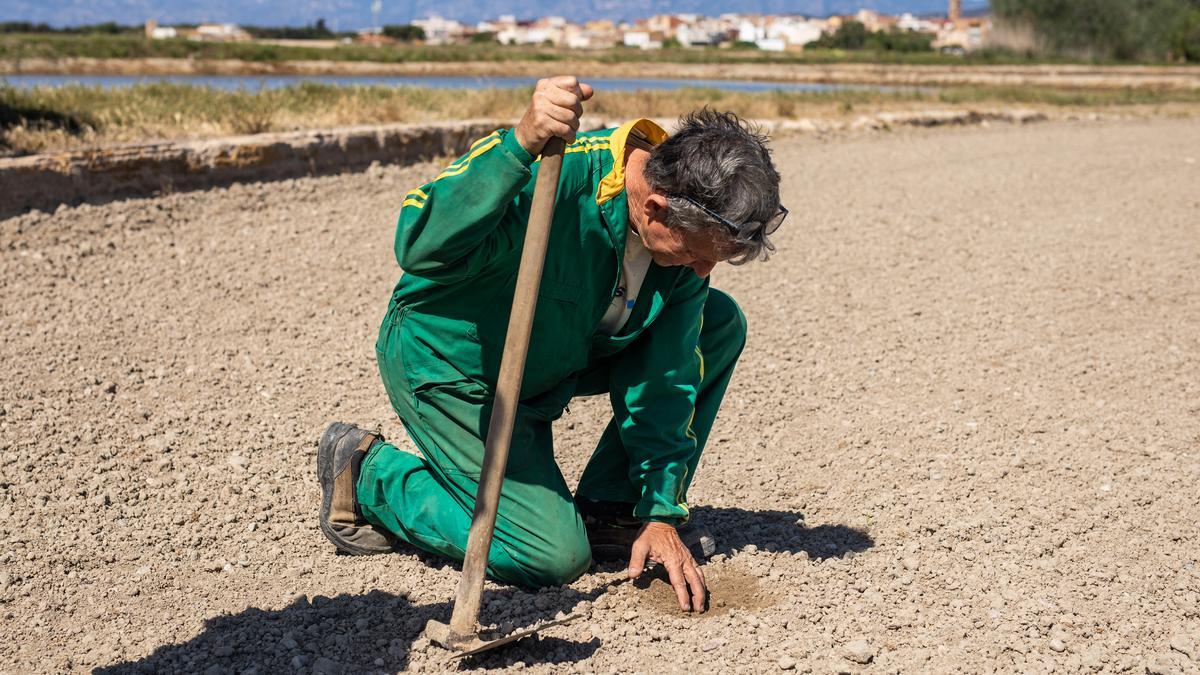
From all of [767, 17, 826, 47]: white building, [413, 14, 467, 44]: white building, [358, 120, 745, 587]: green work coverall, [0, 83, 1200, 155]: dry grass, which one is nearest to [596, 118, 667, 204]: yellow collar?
[358, 120, 745, 587]: green work coverall

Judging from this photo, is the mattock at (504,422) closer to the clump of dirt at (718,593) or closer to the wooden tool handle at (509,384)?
the wooden tool handle at (509,384)

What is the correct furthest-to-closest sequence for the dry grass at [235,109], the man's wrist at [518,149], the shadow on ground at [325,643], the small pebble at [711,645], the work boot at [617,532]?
the dry grass at [235,109], the work boot at [617,532], the small pebble at [711,645], the shadow on ground at [325,643], the man's wrist at [518,149]

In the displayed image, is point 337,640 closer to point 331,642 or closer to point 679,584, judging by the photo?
point 331,642

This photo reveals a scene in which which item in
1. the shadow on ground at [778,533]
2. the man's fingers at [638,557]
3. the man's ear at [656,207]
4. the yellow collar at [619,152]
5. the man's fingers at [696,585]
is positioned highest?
the yellow collar at [619,152]

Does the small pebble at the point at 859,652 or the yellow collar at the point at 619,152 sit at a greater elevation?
the yellow collar at the point at 619,152

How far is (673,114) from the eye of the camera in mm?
12109

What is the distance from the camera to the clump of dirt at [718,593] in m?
2.79

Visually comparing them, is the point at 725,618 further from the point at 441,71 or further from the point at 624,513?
the point at 441,71

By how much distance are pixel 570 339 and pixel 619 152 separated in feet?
1.44

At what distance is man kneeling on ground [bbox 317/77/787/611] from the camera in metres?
2.37

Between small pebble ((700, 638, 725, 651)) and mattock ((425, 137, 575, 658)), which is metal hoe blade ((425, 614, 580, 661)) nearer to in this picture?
mattock ((425, 137, 575, 658))

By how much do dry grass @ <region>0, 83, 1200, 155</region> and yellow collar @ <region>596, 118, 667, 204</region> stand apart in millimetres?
4524

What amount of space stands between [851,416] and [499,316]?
6.06 ft

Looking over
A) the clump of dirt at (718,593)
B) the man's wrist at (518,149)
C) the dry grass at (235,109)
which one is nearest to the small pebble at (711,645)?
the clump of dirt at (718,593)
